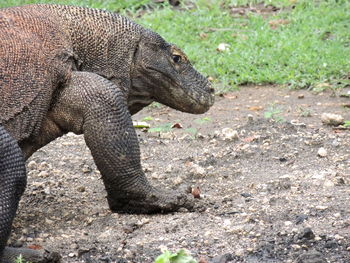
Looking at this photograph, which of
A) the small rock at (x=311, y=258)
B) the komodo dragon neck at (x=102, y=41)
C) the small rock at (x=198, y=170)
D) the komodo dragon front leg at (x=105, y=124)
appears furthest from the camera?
the small rock at (x=198, y=170)

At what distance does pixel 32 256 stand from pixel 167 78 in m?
1.74

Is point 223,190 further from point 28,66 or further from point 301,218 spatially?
point 28,66

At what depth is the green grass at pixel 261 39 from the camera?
8.45 m

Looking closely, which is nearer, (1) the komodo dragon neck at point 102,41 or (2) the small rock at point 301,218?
(2) the small rock at point 301,218

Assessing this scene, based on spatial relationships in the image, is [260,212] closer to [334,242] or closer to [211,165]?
[334,242]

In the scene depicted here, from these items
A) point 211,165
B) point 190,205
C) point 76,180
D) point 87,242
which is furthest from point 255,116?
point 87,242

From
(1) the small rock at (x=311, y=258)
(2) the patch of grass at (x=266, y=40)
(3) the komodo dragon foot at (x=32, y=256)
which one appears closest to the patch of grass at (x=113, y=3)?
(2) the patch of grass at (x=266, y=40)

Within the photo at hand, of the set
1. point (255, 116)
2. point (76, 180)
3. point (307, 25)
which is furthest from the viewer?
point (307, 25)

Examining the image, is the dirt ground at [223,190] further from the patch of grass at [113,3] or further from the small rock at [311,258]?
the patch of grass at [113,3]

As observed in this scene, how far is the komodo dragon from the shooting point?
4.41 meters

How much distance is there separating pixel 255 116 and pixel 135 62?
2.48 m

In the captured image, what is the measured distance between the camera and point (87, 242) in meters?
4.55

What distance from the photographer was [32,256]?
4.14 metres

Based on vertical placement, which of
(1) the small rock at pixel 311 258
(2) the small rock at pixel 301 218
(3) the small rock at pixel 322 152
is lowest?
(3) the small rock at pixel 322 152
